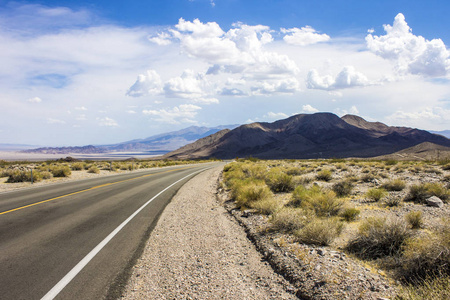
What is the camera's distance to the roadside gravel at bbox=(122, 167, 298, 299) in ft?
13.3

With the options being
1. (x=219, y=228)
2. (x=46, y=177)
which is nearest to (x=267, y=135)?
(x=46, y=177)

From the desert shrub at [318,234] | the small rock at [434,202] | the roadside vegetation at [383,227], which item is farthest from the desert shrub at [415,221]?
the small rock at [434,202]

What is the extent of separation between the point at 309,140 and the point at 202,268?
15713cm

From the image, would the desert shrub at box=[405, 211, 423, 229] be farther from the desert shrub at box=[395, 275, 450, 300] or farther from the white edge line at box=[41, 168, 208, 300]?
the white edge line at box=[41, 168, 208, 300]

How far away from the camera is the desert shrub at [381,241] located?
200 inches

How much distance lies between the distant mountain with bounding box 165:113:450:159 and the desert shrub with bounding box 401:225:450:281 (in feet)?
392

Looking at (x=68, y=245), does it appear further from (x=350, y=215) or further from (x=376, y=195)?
(x=376, y=195)

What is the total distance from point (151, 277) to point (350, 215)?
18.8ft

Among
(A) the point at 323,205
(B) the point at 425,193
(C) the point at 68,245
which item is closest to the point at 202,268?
(C) the point at 68,245

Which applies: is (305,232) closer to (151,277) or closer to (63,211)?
(151,277)

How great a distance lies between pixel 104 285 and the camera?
4195 millimetres

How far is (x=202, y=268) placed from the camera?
4863mm

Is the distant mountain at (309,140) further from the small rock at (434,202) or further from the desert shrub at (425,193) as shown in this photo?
the small rock at (434,202)

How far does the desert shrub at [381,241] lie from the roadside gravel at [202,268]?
6.08ft
